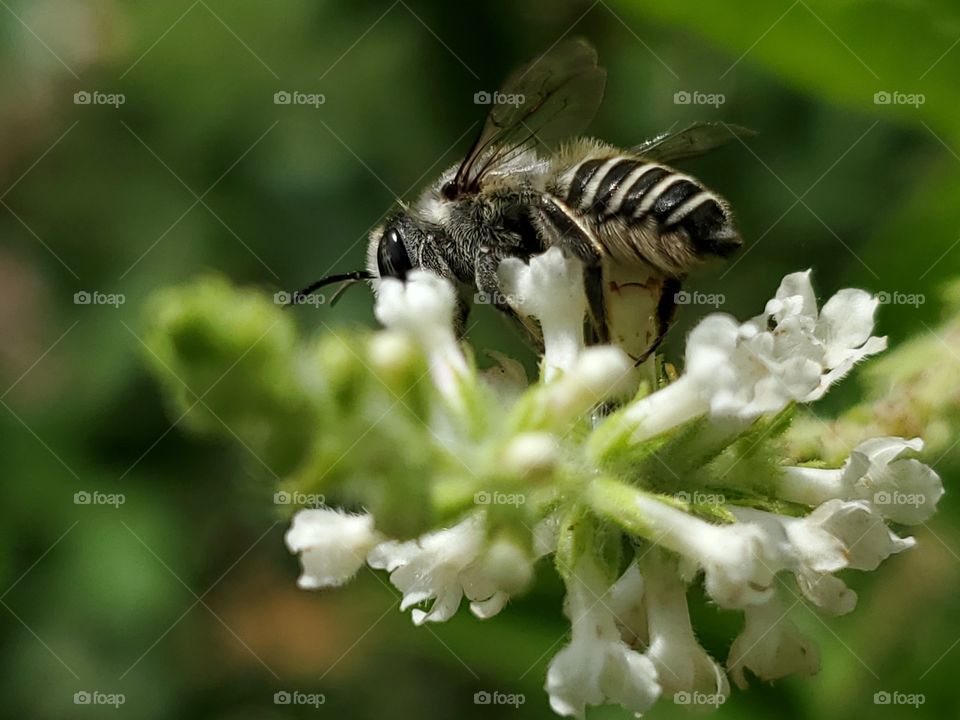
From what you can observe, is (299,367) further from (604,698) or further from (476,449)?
(604,698)

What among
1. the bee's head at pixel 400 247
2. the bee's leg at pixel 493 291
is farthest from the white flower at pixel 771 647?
the bee's head at pixel 400 247

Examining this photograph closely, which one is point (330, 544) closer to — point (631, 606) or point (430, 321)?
point (430, 321)

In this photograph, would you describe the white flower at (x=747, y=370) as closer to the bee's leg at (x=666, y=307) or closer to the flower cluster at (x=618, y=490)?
the flower cluster at (x=618, y=490)

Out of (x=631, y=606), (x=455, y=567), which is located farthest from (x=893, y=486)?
(x=455, y=567)

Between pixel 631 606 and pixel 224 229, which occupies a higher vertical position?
pixel 224 229

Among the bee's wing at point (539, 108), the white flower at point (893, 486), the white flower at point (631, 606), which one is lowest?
the white flower at point (631, 606)

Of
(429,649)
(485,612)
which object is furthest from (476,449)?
(429,649)
